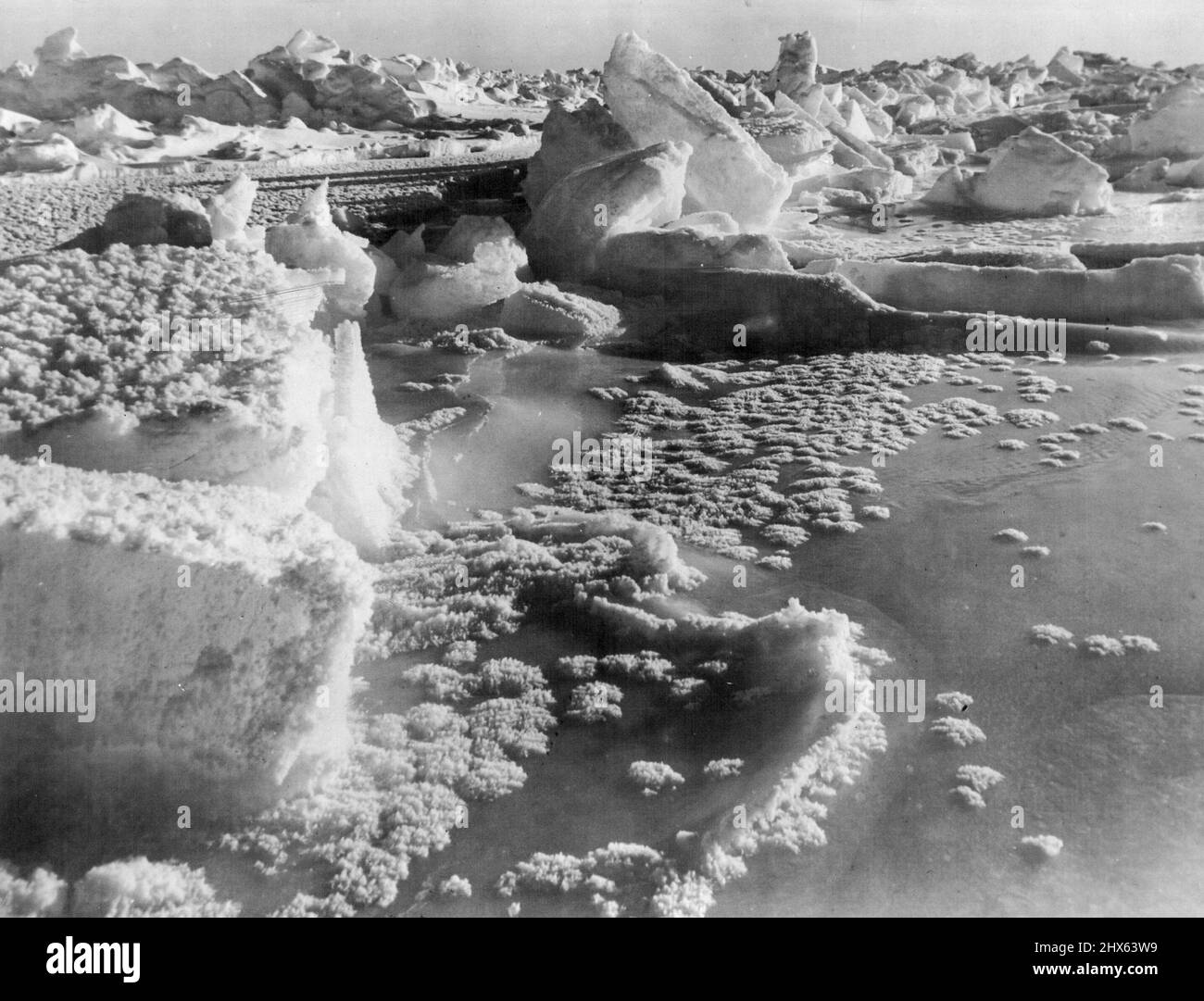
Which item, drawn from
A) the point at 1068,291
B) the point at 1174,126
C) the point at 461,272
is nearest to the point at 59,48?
the point at 461,272

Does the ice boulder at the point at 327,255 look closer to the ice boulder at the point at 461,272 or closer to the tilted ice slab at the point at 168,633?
the ice boulder at the point at 461,272

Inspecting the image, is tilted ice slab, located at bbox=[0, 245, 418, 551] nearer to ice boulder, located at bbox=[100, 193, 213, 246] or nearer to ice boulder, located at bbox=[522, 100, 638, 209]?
ice boulder, located at bbox=[100, 193, 213, 246]

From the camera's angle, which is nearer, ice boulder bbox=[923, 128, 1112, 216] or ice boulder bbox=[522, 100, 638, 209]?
ice boulder bbox=[522, 100, 638, 209]

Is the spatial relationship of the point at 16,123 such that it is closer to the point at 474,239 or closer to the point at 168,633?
the point at 474,239

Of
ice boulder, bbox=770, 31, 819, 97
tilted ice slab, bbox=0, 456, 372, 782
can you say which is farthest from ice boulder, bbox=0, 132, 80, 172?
ice boulder, bbox=770, 31, 819, 97

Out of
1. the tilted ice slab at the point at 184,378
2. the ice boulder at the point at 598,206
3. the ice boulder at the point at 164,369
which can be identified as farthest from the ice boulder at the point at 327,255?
the ice boulder at the point at 164,369

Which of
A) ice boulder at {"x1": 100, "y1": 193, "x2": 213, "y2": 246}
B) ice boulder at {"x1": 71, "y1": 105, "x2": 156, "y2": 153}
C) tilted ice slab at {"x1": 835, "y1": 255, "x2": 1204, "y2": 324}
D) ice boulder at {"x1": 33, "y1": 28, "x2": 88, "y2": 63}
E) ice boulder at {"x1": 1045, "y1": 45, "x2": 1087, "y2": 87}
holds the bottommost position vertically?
tilted ice slab at {"x1": 835, "y1": 255, "x2": 1204, "y2": 324}
